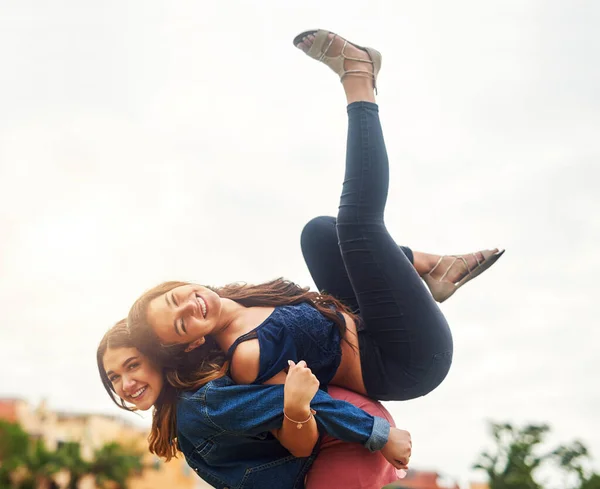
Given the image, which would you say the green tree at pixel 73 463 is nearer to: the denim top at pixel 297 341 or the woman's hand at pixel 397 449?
the denim top at pixel 297 341

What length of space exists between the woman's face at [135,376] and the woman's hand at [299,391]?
664 mm

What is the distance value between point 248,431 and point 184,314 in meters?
0.51

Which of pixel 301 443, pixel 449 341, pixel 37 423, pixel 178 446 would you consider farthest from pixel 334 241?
pixel 37 423

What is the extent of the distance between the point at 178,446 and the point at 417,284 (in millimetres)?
1192

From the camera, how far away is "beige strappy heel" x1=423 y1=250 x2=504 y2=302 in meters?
3.14

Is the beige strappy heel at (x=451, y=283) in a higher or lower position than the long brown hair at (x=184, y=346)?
higher

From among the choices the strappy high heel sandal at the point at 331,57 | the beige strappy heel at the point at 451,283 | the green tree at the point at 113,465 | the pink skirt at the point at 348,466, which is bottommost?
the green tree at the point at 113,465

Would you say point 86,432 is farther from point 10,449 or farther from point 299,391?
point 299,391

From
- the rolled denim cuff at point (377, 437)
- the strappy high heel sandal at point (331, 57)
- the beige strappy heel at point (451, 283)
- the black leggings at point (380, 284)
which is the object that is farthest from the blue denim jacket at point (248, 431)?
the strappy high heel sandal at point (331, 57)

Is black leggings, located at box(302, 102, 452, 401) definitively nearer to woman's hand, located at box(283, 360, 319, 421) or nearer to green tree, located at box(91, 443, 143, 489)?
woman's hand, located at box(283, 360, 319, 421)

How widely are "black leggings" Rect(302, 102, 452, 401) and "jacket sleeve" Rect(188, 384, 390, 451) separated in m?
0.27

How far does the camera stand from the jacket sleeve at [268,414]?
8.71 feet

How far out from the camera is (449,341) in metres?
2.88

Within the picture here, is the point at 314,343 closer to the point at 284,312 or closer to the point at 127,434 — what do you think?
the point at 284,312
